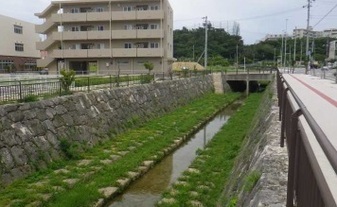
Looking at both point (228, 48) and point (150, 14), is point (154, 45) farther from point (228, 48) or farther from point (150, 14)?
point (228, 48)

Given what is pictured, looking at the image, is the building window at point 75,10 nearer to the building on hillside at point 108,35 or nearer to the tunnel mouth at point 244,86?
the building on hillside at point 108,35

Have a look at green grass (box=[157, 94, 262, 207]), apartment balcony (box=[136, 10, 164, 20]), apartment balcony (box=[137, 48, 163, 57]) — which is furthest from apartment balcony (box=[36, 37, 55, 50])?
green grass (box=[157, 94, 262, 207])

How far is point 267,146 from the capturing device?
6.16 m

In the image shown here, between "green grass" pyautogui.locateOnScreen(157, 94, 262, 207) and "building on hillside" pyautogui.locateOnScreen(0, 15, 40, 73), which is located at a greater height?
"building on hillside" pyautogui.locateOnScreen(0, 15, 40, 73)

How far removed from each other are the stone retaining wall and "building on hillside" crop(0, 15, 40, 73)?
111 ft

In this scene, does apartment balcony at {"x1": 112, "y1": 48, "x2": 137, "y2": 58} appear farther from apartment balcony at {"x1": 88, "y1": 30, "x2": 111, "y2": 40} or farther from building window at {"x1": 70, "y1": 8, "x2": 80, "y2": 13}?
building window at {"x1": 70, "y1": 8, "x2": 80, "y2": 13}

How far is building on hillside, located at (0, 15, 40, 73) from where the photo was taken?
50.4 metres

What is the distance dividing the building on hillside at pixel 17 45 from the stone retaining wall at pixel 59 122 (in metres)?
33.8

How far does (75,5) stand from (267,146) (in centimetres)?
4653

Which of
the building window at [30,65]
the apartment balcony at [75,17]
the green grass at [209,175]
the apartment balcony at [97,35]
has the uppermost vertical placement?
the apartment balcony at [75,17]

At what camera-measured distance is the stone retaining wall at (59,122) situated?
374 inches

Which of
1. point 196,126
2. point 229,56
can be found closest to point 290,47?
point 229,56

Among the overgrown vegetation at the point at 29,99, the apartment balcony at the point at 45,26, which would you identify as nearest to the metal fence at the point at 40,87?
the overgrown vegetation at the point at 29,99

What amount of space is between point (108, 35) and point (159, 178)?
36.8m
